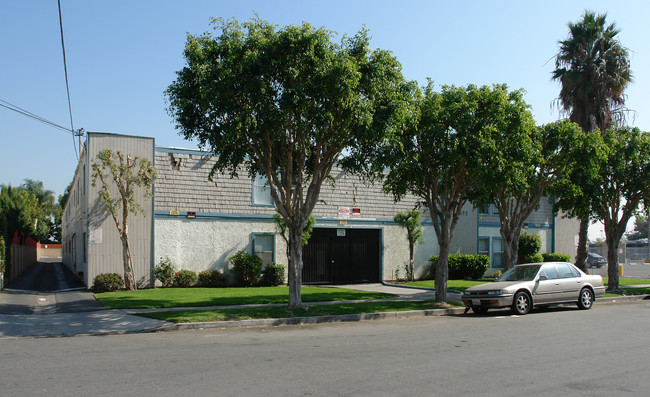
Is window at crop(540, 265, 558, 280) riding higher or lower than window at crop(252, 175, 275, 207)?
lower

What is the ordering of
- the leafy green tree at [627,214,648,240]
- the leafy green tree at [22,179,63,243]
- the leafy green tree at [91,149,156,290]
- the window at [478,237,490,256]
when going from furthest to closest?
the leafy green tree at [627,214,648,240] < the leafy green tree at [22,179,63,243] < the window at [478,237,490,256] < the leafy green tree at [91,149,156,290]

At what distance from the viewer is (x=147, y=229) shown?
21969mm

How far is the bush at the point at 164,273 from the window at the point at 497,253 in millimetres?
18527

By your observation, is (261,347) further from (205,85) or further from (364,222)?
(364,222)

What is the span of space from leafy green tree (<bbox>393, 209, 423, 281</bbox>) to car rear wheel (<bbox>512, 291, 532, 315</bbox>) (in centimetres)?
1116

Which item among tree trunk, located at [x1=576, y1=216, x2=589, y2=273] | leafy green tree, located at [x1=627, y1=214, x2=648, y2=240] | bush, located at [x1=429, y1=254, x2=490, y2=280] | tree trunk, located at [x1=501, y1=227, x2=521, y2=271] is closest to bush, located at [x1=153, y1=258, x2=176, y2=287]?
bush, located at [x1=429, y1=254, x2=490, y2=280]

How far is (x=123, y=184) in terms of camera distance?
2138 centimetres

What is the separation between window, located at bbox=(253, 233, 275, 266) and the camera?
2417 cm

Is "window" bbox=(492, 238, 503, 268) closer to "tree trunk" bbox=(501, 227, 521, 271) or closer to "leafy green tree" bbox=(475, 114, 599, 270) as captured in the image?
"leafy green tree" bbox=(475, 114, 599, 270)

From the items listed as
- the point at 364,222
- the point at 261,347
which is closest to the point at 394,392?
the point at 261,347

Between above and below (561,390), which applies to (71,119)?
above

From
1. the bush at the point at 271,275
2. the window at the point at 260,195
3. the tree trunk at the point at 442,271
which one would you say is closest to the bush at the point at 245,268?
the bush at the point at 271,275

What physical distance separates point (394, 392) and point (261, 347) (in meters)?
3.99

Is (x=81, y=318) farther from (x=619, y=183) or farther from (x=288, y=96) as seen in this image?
(x=619, y=183)
